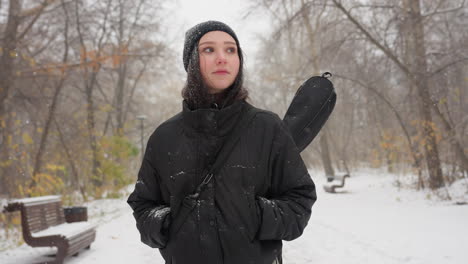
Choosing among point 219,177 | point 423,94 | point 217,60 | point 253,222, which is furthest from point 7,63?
point 423,94

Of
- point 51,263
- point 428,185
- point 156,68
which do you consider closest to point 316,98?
point 51,263

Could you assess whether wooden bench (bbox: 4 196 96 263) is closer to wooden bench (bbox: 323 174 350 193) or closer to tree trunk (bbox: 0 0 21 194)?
tree trunk (bbox: 0 0 21 194)

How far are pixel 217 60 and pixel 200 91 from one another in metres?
0.17

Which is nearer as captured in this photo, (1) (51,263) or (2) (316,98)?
(2) (316,98)

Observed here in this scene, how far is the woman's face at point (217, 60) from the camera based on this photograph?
1.68 metres

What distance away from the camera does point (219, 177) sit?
155 cm

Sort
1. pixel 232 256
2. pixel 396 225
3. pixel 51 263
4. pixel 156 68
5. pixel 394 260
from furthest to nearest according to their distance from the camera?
pixel 156 68, pixel 396 225, pixel 51 263, pixel 394 260, pixel 232 256

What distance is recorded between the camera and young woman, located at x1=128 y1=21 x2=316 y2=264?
1.50 metres

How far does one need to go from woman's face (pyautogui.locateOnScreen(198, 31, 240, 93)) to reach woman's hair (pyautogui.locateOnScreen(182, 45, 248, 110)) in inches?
1.0

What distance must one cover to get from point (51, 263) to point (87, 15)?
8.94 m

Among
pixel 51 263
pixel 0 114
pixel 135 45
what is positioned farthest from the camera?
pixel 135 45

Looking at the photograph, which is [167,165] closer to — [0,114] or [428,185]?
[0,114]

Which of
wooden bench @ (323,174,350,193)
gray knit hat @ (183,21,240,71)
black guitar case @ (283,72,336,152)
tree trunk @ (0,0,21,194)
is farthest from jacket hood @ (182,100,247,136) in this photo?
wooden bench @ (323,174,350,193)

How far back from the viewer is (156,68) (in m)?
22.2
